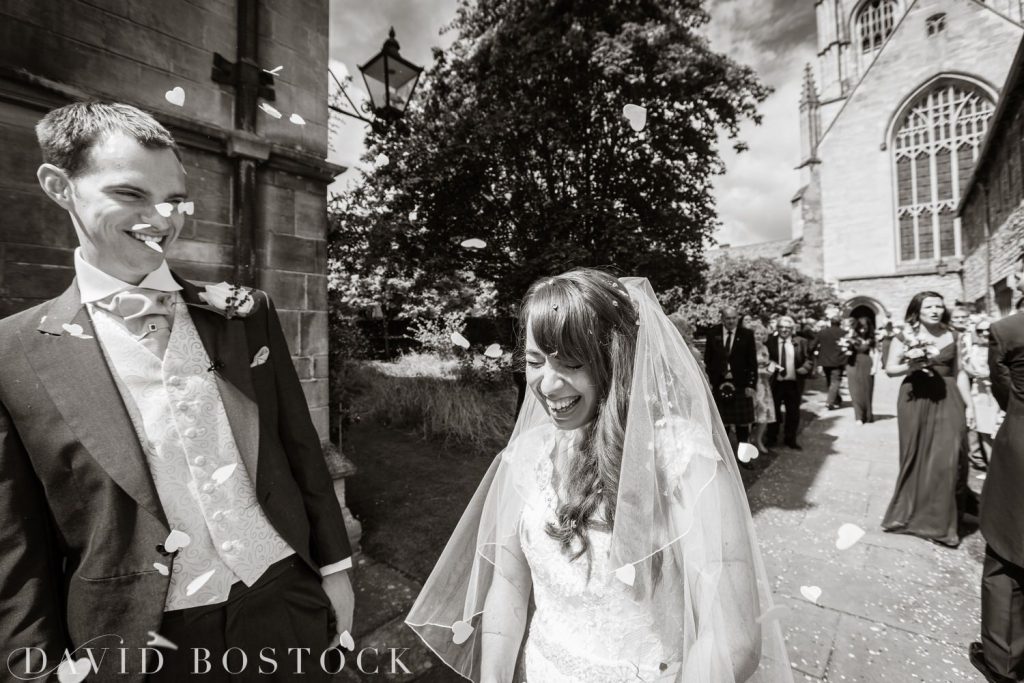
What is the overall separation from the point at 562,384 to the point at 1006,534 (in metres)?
2.95

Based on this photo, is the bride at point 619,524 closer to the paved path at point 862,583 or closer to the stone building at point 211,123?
the paved path at point 862,583

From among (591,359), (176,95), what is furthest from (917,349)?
(176,95)

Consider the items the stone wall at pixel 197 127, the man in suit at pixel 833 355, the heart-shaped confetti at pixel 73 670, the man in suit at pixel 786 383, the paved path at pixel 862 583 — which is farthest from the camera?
the man in suit at pixel 833 355

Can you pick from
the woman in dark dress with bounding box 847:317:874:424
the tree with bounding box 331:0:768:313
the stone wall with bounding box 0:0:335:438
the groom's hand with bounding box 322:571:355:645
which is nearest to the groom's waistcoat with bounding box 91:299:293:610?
the groom's hand with bounding box 322:571:355:645

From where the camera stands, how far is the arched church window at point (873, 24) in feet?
100

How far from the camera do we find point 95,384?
4.30ft

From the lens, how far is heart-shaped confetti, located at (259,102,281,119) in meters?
3.08

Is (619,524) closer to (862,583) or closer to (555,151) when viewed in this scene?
(862,583)

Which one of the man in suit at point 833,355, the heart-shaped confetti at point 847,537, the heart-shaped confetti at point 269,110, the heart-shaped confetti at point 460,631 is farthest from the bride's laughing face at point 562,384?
the man in suit at point 833,355

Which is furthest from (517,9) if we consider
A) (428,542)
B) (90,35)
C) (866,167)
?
(866,167)

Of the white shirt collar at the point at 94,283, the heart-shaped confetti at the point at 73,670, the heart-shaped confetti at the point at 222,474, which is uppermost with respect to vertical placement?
the white shirt collar at the point at 94,283

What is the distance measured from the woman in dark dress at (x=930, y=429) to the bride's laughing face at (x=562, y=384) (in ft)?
14.4

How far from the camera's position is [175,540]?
1316 mm

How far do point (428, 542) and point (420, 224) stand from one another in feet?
23.6
